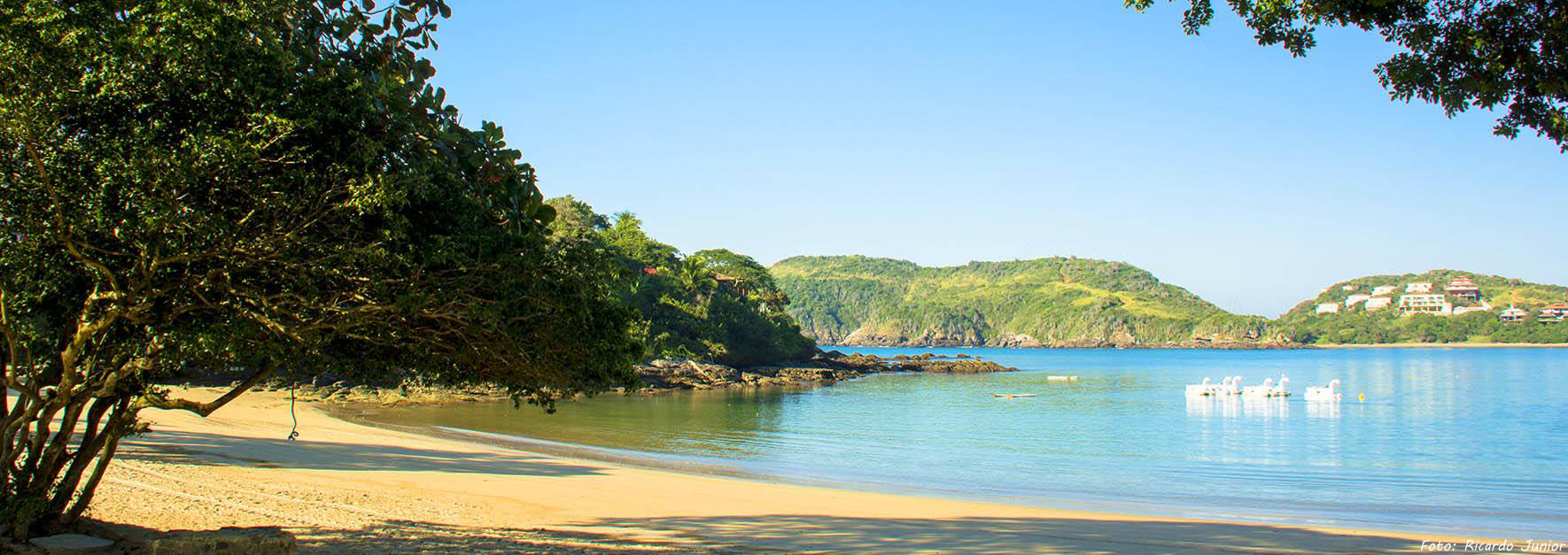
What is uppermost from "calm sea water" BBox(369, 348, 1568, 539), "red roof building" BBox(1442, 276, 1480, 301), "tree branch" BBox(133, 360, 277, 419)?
"red roof building" BBox(1442, 276, 1480, 301)

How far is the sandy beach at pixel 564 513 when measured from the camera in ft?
30.3

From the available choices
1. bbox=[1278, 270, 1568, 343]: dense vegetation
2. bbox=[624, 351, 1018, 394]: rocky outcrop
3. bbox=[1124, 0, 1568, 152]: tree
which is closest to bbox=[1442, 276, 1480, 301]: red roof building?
bbox=[1278, 270, 1568, 343]: dense vegetation

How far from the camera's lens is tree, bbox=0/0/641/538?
4.70 m

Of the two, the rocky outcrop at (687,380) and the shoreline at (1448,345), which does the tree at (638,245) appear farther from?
the shoreline at (1448,345)

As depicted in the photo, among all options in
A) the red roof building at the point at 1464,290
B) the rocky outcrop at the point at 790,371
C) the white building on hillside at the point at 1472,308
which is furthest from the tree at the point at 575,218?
the red roof building at the point at 1464,290

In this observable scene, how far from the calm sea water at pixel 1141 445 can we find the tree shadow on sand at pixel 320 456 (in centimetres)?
450

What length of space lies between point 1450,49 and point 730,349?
185ft

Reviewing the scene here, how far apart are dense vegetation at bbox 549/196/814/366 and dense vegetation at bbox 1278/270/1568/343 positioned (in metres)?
144

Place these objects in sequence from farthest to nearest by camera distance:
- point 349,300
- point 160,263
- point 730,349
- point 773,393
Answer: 1. point 730,349
2. point 773,393
3. point 349,300
4. point 160,263

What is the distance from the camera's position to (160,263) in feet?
15.5

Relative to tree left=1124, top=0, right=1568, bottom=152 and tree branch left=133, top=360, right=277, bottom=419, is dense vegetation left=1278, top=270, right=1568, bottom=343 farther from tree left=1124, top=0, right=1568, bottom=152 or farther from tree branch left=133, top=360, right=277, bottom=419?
tree branch left=133, top=360, right=277, bottom=419

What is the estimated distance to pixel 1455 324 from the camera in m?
167

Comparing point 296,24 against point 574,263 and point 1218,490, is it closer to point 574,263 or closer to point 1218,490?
point 574,263

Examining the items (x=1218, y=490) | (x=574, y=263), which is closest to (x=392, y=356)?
(x=574, y=263)
